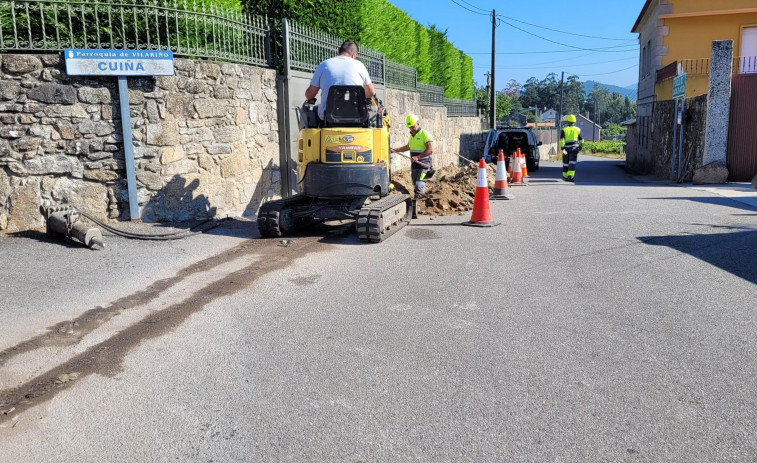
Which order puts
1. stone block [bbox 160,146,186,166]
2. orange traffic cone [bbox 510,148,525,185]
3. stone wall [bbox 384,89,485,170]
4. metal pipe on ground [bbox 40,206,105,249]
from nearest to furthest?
metal pipe on ground [bbox 40,206,105,249]
stone block [bbox 160,146,186,166]
stone wall [bbox 384,89,485,170]
orange traffic cone [bbox 510,148,525,185]

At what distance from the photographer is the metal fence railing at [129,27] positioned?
8461mm

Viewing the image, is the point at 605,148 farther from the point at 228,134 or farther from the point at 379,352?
the point at 379,352

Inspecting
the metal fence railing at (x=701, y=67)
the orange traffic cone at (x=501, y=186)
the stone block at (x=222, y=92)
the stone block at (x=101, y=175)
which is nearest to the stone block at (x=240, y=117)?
the stone block at (x=222, y=92)

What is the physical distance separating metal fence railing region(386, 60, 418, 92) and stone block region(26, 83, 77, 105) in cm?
947

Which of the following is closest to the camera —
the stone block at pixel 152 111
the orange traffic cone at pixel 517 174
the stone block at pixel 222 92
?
the stone block at pixel 152 111

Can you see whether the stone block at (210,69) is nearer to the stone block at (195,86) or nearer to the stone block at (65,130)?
the stone block at (195,86)

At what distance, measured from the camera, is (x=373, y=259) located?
7.61 metres

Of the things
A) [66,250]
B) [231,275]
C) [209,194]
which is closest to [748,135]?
[209,194]

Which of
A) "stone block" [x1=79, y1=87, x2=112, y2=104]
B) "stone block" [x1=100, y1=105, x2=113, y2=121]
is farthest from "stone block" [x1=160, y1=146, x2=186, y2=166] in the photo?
"stone block" [x1=79, y1=87, x2=112, y2=104]

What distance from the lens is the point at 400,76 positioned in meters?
18.1

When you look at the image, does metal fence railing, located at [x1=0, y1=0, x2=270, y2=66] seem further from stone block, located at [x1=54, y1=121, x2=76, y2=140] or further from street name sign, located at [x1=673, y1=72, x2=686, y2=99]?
street name sign, located at [x1=673, y1=72, x2=686, y2=99]

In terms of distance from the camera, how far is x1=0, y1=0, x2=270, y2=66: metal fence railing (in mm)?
8461

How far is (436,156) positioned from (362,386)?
18.4 meters

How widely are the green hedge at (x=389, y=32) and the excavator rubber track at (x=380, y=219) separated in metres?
5.58
